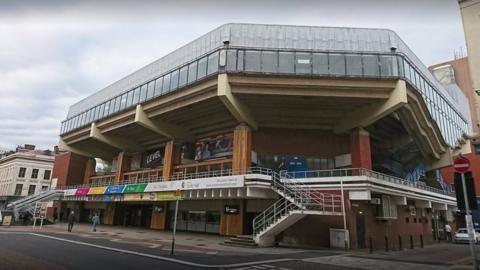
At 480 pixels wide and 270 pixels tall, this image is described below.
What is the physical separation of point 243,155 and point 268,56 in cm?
859

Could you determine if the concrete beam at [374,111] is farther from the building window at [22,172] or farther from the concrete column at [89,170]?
the building window at [22,172]

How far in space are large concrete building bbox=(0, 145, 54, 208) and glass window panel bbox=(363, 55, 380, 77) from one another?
212 ft

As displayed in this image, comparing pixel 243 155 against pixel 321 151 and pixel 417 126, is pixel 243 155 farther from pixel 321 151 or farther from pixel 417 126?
pixel 417 126

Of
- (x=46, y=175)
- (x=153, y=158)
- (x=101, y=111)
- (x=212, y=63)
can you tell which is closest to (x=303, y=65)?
(x=212, y=63)

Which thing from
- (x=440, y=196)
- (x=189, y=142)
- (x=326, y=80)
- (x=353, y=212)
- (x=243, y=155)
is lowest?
(x=353, y=212)

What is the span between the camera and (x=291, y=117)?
1152 inches

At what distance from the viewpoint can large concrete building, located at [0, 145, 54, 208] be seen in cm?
6388

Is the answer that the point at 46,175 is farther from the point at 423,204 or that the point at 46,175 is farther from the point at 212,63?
the point at 423,204

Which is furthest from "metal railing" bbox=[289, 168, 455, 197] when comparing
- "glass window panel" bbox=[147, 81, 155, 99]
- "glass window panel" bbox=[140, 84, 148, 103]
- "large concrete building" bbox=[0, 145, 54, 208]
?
"large concrete building" bbox=[0, 145, 54, 208]

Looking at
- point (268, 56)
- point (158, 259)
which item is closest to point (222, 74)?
point (268, 56)

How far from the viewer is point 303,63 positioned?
25.7 metres

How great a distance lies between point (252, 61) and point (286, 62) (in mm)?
2747

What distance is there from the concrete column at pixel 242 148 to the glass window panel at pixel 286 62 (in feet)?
20.4

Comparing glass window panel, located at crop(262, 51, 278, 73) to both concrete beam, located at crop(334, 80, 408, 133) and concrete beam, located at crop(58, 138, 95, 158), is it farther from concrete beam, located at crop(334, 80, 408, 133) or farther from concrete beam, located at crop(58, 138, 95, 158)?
concrete beam, located at crop(58, 138, 95, 158)
